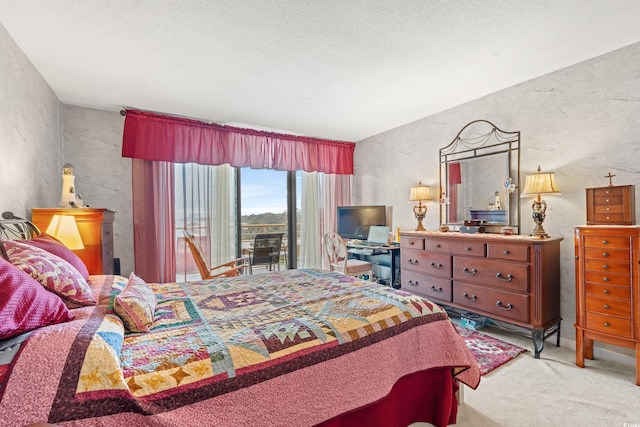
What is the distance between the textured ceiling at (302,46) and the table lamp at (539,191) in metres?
0.99

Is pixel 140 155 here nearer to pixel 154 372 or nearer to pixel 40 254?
pixel 40 254

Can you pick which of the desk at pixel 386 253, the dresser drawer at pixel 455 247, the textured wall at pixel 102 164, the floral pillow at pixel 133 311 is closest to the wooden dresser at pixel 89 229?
the textured wall at pixel 102 164

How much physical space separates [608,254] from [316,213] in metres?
3.65

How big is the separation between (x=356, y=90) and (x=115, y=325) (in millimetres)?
2850

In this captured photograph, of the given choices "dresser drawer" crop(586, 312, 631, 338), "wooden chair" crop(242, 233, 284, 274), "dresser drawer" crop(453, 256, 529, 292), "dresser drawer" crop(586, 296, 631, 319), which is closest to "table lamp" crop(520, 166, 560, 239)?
"dresser drawer" crop(453, 256, 529, 292)

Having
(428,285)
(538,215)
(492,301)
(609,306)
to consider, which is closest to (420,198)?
(428,285)

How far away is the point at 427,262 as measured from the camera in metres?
3.30

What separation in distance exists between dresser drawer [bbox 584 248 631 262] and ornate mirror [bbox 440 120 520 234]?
2.54 ft

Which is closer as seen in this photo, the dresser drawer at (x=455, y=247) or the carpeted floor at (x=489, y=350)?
the carpeted floor at (x=489, y=350)

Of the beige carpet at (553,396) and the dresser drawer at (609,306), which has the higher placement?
the dresser drawer at (609,306)

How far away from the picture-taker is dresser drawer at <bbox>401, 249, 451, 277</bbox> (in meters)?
3.11

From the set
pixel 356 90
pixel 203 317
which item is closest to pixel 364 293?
pixel 203 317

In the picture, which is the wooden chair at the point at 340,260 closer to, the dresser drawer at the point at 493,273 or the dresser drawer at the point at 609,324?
the dresser drawer at the point at 493,273

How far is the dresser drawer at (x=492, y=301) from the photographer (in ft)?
8.28
